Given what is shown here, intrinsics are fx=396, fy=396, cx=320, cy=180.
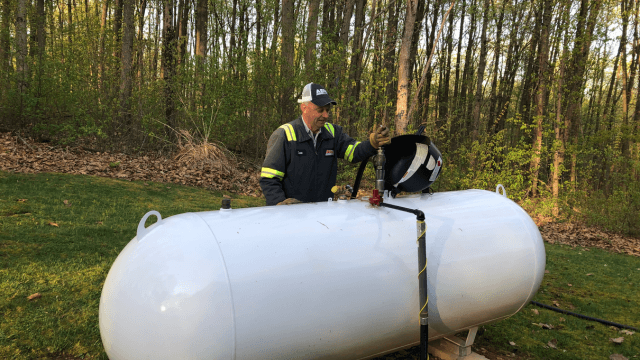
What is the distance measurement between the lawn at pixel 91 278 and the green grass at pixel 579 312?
14 millimetres

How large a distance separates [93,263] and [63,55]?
32.4 feet

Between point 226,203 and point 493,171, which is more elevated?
point 226,203

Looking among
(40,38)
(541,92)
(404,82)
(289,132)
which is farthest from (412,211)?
(40,38)

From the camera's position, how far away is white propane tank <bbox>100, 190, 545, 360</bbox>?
2094mm

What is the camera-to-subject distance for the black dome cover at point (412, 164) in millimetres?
3279

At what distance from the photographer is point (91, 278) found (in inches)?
178

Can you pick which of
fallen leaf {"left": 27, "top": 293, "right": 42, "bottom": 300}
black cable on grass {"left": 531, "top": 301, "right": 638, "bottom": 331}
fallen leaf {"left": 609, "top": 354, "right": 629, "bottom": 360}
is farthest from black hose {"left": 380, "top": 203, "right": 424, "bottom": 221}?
fallen leaf {"left": 27, "top": 293, "right": 42, "bottom": 300}

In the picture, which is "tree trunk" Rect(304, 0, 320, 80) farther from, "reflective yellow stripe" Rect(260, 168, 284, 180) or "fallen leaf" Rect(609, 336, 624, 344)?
"fallen leaf" Rect(609, 336, 624, 344)

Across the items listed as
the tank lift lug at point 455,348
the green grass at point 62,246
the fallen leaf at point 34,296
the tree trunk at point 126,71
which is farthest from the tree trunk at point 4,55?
the tank lift lug at point 455,348

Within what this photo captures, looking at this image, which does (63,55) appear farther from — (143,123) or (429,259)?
(429,259)

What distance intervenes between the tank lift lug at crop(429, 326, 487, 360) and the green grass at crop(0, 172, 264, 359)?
2902mm

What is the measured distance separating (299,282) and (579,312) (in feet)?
15.0

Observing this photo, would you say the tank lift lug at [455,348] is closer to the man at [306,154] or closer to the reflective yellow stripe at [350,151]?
the man at [306,154]

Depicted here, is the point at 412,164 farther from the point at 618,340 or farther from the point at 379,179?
the point at 618,340
